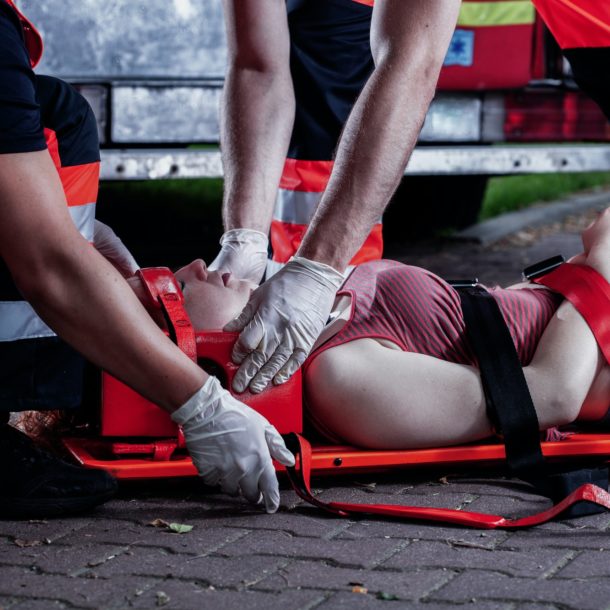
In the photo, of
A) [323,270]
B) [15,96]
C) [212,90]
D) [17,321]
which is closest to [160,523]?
[17,321]

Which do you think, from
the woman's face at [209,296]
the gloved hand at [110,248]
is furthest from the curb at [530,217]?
the woman's face at [209,296]

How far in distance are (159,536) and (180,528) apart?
0.05 meters

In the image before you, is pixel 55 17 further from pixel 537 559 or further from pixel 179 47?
pixel 537 559

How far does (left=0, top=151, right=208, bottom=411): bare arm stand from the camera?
2.25 m

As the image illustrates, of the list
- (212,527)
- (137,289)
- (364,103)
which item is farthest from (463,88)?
(212,527)

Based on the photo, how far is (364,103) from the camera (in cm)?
284

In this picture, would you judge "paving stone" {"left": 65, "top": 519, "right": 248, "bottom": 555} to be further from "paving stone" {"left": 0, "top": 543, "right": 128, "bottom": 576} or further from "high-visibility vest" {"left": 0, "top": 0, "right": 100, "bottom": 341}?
"high-visibility vest" {"left": 0, "top": 0, "right": 100, "bottom": 341}

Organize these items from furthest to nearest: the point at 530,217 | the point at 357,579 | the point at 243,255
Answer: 1. the point at 530,217
2. the point at 243,255
3. the point at 357,579

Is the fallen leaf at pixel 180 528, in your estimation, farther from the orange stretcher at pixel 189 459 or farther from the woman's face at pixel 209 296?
the woman's face at pixel 209 296

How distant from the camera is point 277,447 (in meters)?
2.47

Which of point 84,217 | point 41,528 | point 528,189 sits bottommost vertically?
point 41,528

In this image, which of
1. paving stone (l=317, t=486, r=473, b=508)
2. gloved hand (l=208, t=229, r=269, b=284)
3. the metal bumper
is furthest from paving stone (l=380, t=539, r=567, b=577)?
the metal bumper

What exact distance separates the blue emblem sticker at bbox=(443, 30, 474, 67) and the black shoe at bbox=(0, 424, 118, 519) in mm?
3164

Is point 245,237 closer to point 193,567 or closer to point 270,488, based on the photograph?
point 270,488
